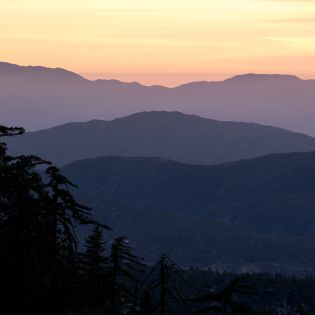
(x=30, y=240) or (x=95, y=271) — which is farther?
(x=95, y=271)

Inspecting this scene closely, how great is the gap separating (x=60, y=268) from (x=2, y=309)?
2.49 metres

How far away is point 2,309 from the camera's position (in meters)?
30.5

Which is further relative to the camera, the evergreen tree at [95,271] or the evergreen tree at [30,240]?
the evergreen tree at [95,271]

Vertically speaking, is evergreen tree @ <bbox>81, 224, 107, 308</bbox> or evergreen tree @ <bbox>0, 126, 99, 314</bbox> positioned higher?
evergreen tree @ <bbox>0, 126, 99, 314</bbox>

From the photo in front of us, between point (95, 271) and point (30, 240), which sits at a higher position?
point (30, 240)

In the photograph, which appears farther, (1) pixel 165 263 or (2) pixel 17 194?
(1) pixel 165 263

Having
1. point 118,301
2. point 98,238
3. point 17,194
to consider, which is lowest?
point 118,301

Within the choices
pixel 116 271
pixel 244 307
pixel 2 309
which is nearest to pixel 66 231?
pixel 2 309

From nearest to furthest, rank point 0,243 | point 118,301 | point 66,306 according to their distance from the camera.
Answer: point 0,243 → point 66,306 → point 118,301

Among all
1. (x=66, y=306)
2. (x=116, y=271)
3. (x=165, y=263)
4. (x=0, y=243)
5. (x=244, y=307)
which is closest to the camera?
(x=244, y=307)

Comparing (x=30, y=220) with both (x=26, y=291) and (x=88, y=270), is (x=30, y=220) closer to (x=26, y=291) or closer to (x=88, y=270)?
(x=26, y=291)

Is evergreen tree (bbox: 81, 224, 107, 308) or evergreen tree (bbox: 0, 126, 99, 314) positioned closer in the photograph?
evergreen tree (bbox: 0, 126, 99, 314)

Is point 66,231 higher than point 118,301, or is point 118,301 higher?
point 66,231

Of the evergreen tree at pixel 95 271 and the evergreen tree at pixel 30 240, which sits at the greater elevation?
the evergreen tree at pixel 30 240
